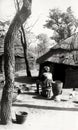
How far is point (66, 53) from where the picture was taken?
18656mm

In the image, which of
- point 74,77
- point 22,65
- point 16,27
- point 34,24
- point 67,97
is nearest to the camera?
point 16,27

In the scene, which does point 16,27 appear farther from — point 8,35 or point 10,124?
point 10,124

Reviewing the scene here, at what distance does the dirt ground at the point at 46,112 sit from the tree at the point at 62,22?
2896 centimetres

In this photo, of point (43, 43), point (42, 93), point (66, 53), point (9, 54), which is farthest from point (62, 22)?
point (43, 43)

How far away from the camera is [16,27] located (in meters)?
8.74

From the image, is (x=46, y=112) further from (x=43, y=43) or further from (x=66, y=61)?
(x=43, y=43)

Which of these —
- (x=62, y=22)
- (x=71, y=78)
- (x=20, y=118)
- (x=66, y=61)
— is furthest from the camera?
(x=62, y=22)

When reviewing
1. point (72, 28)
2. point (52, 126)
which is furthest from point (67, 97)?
point (72, 28)

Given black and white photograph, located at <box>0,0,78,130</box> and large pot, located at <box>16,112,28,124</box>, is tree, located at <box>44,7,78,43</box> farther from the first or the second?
large pot, located at <box>16,112,28,124</box>

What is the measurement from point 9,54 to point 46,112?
3.83 metres

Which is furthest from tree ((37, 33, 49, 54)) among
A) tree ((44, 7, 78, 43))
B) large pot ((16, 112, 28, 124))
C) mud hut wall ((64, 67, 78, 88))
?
large pot ((16, 112, 28, 124))

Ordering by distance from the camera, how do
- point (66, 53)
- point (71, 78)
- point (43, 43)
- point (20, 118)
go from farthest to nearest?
point (43, 43)
point (66, 53)
point (71, 78)
point (20, 118)

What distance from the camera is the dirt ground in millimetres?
9143

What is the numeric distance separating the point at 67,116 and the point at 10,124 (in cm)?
283
